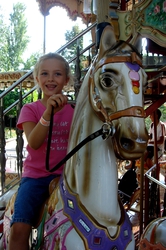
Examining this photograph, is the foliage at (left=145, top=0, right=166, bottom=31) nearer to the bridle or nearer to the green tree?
the bridle

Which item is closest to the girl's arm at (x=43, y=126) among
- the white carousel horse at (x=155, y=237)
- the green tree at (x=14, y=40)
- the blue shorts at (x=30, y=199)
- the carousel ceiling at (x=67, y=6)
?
the blue shorts at (x=30, y=199)

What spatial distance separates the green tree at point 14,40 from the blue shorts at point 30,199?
34.8 m

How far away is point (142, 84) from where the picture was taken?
1276 millimetres

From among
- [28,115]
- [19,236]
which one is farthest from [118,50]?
[19,236]

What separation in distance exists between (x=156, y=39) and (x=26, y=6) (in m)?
38.8

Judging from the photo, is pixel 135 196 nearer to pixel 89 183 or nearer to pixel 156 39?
pixel 156 39

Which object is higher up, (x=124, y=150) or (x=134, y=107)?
(x=134, y=107)

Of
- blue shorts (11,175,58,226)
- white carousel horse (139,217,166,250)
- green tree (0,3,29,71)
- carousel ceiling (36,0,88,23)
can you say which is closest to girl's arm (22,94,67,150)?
blue shorts (11,175,58,226)

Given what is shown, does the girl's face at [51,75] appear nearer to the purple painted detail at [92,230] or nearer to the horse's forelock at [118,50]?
the horse's forelock at [118,50]

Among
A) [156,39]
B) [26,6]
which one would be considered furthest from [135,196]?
[26,6]

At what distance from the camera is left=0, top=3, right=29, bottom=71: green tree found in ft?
114

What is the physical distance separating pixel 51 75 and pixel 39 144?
1.35 feet

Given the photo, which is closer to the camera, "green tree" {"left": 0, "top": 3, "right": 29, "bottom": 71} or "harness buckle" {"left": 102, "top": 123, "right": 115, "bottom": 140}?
"harness buckle" {"left": 102, "top": 123, "right": 115, "bottom": 140}

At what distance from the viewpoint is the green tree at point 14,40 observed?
114 ft
